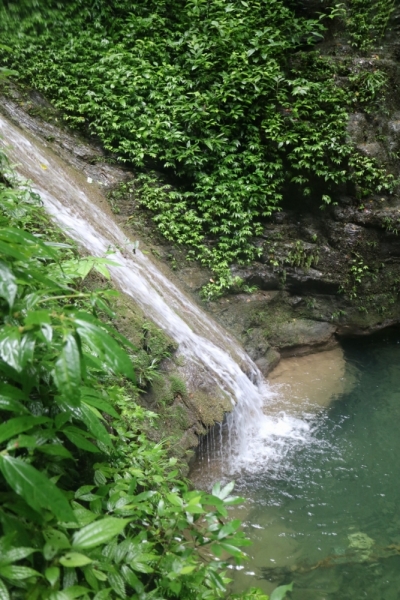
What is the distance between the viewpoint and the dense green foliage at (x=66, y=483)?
1233 mm

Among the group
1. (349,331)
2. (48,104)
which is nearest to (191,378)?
(349,331)

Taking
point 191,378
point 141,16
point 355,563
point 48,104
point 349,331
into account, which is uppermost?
point 141,16

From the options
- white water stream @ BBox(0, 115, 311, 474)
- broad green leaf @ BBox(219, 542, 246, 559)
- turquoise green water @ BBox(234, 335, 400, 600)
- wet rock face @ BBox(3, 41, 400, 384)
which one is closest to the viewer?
broad green leaf @ BBox(219, 542, 246, 559)

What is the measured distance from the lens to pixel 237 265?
6738mm

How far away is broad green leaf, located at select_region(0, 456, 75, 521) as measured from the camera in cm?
117

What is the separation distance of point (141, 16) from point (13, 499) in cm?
851

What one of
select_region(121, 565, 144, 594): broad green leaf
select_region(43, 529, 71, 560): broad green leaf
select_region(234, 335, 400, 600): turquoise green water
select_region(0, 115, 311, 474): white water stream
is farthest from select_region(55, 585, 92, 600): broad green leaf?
select_region(0, 115, 311, 474): white water stream

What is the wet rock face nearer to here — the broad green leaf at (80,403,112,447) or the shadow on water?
the shadow on water

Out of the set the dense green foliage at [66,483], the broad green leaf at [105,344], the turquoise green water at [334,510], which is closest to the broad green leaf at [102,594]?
the dense green foliage at [66,483]

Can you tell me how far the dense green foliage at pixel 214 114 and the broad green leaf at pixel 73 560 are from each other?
17.7 feet

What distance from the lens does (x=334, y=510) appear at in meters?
4.08

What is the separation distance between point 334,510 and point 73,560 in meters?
3.51

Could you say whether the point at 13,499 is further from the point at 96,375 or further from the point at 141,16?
the point at 141,16

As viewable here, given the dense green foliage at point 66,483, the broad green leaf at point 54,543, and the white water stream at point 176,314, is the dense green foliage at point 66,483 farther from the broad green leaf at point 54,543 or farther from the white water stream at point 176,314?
the white water stream at point 176,314
